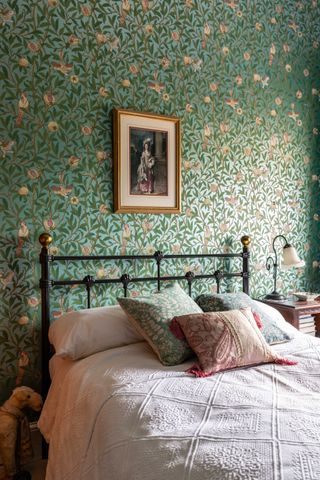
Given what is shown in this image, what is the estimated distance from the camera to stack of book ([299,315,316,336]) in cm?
287

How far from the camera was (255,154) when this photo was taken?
3078 mm

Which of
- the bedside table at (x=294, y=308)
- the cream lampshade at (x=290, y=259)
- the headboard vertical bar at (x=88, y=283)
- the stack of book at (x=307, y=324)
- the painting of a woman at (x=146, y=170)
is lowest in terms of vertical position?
the stack of book at (x=307, y=324)

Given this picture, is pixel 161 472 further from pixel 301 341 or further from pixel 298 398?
pixel 301 341

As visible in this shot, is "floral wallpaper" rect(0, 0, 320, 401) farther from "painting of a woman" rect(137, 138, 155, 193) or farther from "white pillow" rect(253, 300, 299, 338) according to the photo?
"white pillow" rect(253, 300, 299, 338)

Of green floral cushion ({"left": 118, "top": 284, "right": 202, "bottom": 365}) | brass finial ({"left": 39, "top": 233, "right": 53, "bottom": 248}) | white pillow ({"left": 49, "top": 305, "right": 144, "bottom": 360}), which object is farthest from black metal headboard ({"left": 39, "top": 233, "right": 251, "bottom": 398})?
green floral cushion ({"left": 118, "top": 284, "right": 202, "bottom": 365})

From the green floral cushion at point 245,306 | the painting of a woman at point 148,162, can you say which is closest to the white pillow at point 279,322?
the green floral cushion at point 245,306

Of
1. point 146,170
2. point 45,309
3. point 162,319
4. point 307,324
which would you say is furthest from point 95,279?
point 307,324

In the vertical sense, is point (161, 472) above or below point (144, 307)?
below

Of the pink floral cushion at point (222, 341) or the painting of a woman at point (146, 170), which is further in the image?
the painting of a woman at point (146, 170)

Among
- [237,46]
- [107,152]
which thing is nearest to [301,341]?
[107,152]

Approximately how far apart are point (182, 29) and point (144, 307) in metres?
1.91

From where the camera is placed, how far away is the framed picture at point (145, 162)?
97.8 inches

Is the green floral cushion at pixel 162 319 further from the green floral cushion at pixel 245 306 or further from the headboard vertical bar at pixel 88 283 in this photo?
the headboard vertical bar at pixel 88 283

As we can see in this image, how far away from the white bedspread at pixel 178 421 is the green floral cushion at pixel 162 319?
0.21ft
